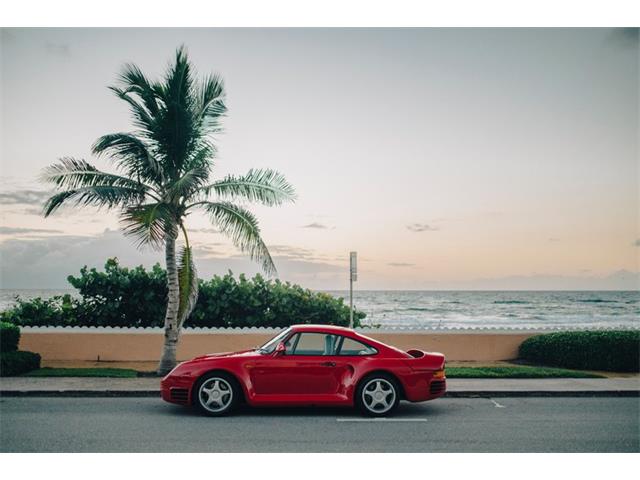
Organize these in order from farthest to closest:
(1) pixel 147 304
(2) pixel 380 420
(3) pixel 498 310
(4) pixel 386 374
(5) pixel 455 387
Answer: (3) pixel 498 310 < (1) pixel 147 304 < (5) pixel 455 387 < (4) pixel 386 374 < (2) pixel 380 420

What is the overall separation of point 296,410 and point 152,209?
604 centimetres

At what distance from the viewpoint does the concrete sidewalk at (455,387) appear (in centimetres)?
1295

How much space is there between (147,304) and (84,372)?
19.2 feet

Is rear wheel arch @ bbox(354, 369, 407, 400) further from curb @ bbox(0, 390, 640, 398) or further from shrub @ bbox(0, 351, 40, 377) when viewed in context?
shrub @ bbox(0, 351, 40, 377)

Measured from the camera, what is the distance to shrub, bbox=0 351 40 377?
14906mm

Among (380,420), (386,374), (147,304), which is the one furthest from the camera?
(147,304)

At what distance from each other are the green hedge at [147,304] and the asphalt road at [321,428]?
860 cm

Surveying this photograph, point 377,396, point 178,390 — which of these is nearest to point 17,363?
point 178,390

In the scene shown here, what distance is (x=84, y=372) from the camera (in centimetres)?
1538

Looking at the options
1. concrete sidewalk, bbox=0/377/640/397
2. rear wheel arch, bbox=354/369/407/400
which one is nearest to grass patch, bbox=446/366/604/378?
concrete sidewalk, bbox=0/377/640/397

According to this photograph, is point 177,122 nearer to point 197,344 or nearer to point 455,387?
point 197,344

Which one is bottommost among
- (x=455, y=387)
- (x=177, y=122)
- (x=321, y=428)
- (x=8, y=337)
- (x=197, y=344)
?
(x=321, y=428)

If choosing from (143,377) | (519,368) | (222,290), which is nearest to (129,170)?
(143,377)

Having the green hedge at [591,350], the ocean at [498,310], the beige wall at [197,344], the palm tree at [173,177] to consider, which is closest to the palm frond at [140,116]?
the palm tree at [173,177]
